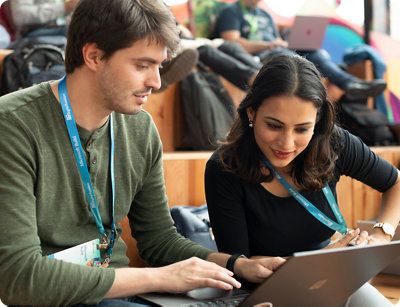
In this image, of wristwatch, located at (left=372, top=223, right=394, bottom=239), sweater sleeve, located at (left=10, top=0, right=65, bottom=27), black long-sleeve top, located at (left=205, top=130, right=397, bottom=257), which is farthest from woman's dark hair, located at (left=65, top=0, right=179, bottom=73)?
sweater sleeve, located at (left=10, top=0, right=65, bottom=27)

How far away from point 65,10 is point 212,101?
3.20 feet

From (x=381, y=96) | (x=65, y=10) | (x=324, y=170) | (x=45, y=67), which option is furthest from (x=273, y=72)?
(x=381, y=96)

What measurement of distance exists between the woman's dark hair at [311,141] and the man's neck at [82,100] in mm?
470

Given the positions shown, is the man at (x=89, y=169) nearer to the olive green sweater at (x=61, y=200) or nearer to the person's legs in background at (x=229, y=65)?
the olive green sweater at (x=61, y=200)

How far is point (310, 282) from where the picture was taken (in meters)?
1.00

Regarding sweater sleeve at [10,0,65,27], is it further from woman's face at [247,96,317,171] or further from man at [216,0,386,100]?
woman's face at [247,96,317,171]

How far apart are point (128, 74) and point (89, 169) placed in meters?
0.24

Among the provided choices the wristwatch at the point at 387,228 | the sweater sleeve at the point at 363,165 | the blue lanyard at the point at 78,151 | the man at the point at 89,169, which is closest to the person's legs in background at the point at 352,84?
the sweater sleeve at the point at 363,165

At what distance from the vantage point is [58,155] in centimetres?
108

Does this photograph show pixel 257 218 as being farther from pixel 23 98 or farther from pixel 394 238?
pixel 23 98

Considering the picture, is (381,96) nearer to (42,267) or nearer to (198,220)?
(198,220)

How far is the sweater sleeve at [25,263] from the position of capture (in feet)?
3.10

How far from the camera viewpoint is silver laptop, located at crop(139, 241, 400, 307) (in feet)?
3.02

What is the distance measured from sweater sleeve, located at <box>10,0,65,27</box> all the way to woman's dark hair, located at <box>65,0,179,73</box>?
6.06 ft
